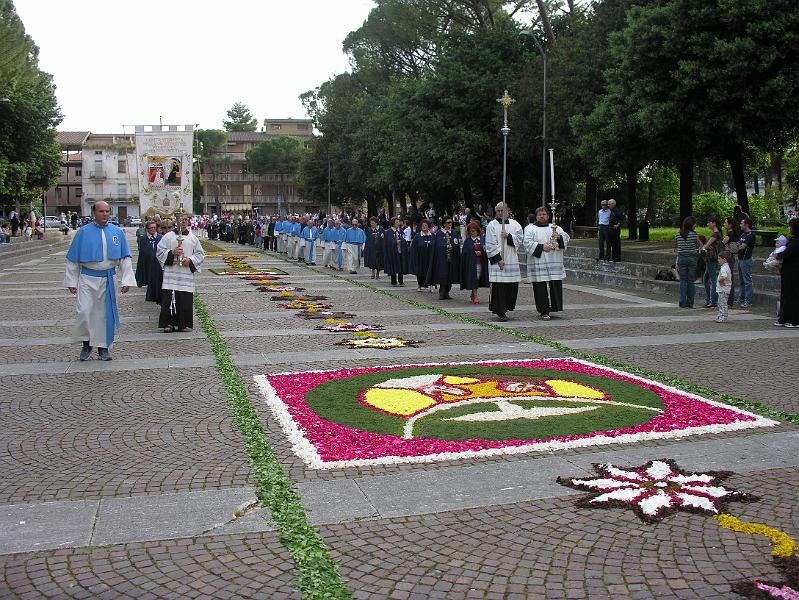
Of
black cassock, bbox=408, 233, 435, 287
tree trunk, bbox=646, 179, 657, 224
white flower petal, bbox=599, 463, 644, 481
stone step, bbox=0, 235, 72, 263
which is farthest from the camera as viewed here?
tree trunk, bbox=646, 179, 657, 224

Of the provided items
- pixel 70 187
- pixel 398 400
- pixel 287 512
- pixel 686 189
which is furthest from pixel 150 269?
pixel 70 187

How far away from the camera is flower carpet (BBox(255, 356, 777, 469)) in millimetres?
6465

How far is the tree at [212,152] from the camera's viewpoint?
103 m

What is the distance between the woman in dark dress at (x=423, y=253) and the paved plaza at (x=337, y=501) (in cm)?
797

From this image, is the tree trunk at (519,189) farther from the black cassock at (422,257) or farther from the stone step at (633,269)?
the black cassock at (422,257)

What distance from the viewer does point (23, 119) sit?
46.6m

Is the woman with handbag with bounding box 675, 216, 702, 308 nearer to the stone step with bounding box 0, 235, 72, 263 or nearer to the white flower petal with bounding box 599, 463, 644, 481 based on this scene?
the white flower petal with bounding box 599, 463, 644, 481

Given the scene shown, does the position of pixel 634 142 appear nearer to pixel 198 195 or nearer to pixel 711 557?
pixel 711 557

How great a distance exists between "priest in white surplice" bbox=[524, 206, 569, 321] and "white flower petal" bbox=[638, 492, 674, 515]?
905cm

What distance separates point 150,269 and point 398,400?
406 inches

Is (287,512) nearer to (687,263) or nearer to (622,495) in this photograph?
(622,495)

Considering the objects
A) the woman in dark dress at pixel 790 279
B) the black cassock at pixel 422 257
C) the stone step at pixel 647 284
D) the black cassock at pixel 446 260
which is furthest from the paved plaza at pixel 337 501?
the black cassock at pixel 422 257

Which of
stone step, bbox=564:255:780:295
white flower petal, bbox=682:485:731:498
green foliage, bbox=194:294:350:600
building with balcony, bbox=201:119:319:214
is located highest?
building with balcony, bbox=201:119:319:214

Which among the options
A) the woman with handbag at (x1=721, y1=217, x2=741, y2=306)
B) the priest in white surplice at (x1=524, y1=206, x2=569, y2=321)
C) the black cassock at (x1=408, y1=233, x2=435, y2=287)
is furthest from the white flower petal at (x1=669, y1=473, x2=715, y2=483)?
the black cassock at (x1=408, y1=233, x2=435, y2=287)
